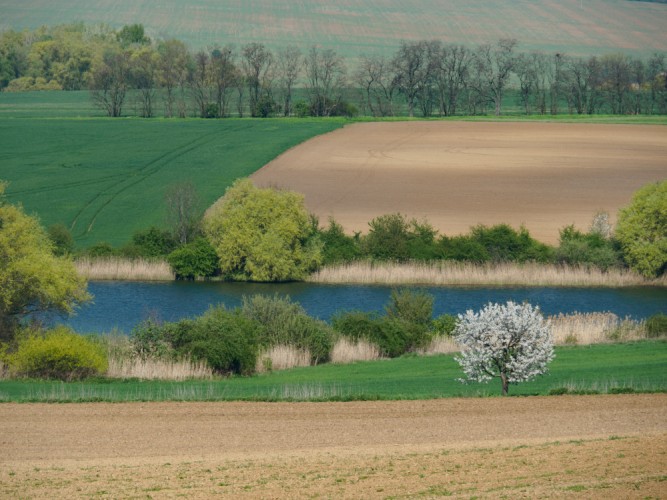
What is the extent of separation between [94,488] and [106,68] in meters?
115

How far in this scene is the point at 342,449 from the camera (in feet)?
79.2

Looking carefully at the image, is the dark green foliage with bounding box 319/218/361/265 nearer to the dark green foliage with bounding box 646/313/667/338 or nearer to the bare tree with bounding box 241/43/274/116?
the dark green foliage with bounding box 646/313/667/338

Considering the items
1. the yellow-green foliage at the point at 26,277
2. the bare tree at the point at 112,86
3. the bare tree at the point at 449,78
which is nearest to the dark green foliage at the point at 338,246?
the yellow-green foliage at the point at 26,277

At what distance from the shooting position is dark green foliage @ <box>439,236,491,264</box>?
197 feet

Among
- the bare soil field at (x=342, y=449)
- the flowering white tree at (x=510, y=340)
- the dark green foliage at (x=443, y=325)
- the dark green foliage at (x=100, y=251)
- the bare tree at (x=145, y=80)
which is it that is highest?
the bare tree at (x=145, y=80)

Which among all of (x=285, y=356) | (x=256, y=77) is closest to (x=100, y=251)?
(x=285, y=356)

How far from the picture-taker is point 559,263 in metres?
59.8

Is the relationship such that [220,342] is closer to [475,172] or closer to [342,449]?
[342,449]

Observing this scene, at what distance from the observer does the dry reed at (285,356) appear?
1502 inches

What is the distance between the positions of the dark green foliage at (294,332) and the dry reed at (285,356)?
8.6 inches

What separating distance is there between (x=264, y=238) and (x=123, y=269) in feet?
25.0

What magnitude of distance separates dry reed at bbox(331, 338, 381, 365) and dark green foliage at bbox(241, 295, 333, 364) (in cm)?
35

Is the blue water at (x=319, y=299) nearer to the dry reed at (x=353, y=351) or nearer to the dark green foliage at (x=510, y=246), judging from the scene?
the dark green foliage at (x=510, y=246)

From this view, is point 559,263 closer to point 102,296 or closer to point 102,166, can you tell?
point 102,296
